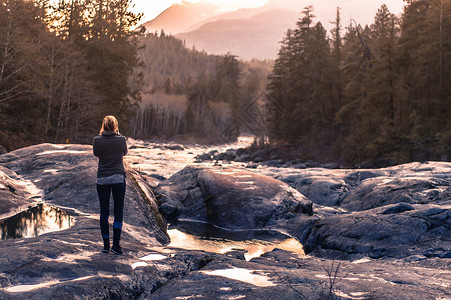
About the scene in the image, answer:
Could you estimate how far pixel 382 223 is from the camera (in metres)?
8.07

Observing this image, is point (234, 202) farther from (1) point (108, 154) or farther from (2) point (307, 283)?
(2) point (307, 283)

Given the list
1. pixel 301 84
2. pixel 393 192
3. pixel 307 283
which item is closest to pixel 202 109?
pixel 301 84

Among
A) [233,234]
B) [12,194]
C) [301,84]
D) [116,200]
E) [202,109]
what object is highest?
[301,84]

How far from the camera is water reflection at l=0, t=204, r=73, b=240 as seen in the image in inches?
280

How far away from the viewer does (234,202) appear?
11469 mm

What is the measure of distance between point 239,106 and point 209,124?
488 inches

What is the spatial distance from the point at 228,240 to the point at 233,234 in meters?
0.68

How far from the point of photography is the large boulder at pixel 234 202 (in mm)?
11023

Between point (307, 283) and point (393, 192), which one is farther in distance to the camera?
point (393, 192)

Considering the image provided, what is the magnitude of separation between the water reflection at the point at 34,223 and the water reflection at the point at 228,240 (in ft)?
7.95

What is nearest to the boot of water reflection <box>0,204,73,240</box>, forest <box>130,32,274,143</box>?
water reflection <box>0,204,73,240</box>

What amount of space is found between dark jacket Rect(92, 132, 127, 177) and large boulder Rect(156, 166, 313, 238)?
5668 mm

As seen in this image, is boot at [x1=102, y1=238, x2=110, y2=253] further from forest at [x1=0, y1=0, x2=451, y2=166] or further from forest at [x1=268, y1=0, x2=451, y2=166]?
forest at [x1=268, y1=0, x2=451, y2=166]

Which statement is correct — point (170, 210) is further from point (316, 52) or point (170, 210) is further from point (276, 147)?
point (316, 52)
